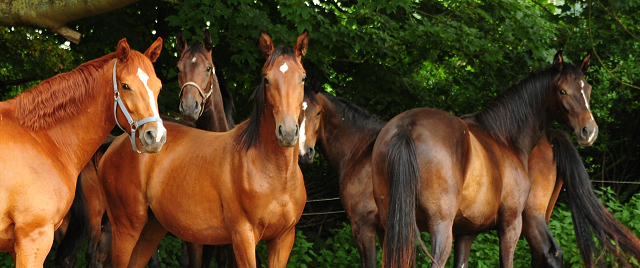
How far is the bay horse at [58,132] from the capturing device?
13.6ft

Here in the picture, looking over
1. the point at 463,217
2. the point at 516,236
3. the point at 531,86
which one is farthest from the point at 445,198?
the point at 531,86

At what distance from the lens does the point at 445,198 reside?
5359 millimetres

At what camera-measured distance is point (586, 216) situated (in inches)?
272

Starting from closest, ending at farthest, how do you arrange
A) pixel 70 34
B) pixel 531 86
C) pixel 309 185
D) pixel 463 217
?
pixel 463 217 → pixel 70 34 → pixel 531 86 → pixel 309 185

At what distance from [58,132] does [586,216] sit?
195 inches

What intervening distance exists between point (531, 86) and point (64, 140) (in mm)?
4428

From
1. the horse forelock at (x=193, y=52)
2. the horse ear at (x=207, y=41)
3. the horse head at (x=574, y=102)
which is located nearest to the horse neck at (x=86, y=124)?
the horse forelock at (x=193, y=52)

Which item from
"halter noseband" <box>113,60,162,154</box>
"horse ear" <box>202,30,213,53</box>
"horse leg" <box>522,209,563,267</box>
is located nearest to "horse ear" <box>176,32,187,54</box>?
"horse ear" <box>202,30,213,53</box>

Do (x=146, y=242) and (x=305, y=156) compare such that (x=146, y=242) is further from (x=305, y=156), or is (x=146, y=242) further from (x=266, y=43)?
(x=266, y=43)

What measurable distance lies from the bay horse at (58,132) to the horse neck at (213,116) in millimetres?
2041

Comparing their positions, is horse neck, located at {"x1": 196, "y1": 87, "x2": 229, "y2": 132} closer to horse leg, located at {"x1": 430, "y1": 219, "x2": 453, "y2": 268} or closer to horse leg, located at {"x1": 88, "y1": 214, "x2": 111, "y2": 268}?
horse leg, located at {"x1": 88, "y1": 214, "x2": 111, "y2": 268}

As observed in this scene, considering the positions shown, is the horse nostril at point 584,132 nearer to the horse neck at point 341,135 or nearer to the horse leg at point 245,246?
the horse neck at point 341,135

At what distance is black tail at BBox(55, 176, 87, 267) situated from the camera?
6754mm

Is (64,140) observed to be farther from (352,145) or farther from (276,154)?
(352,145)
